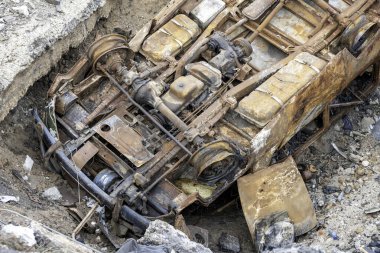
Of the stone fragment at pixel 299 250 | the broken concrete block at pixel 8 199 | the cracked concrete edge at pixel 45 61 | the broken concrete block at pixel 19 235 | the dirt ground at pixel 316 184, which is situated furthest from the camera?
the cracked concrete edge at pixel 45 61

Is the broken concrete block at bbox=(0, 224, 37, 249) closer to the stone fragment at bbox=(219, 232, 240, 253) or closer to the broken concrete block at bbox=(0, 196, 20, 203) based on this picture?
the broken concrete block at bbox=(0, 196, 20, 203)

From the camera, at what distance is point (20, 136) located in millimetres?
8000

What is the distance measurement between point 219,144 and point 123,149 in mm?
1146

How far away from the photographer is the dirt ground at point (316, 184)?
717cm

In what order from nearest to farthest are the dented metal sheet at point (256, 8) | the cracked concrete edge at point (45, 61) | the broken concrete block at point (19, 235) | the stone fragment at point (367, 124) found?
the broken concrete block at point (19, 235) → the cracked concrete edge at point (45, 61) → the dented metal sheet at point (256, 8) → the stone fragment at point (367, 124)

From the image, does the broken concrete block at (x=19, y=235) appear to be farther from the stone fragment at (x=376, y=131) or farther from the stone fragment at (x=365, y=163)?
the stone fragment at (x=376, y=131)

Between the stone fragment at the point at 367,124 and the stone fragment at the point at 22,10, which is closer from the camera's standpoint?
the stone fragment at the point at 22,10

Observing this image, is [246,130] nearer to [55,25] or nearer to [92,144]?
[92,144]

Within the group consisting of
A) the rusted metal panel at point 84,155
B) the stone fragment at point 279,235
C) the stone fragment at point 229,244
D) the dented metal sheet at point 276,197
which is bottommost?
the stone fragment at point 229,244

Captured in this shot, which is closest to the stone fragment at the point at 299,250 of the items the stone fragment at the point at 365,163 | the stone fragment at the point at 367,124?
the stone fragment at the point at 365,163

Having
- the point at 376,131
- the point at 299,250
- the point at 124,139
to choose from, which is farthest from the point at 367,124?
the point at 124,139

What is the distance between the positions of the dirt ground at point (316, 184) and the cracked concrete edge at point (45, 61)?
0.59 ft

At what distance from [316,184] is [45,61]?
4.03 m

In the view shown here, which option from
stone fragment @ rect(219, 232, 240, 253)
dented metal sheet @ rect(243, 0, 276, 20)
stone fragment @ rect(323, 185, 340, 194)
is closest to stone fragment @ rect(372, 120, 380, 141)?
stone fragment @ rect(323, 185, 340, 194)
